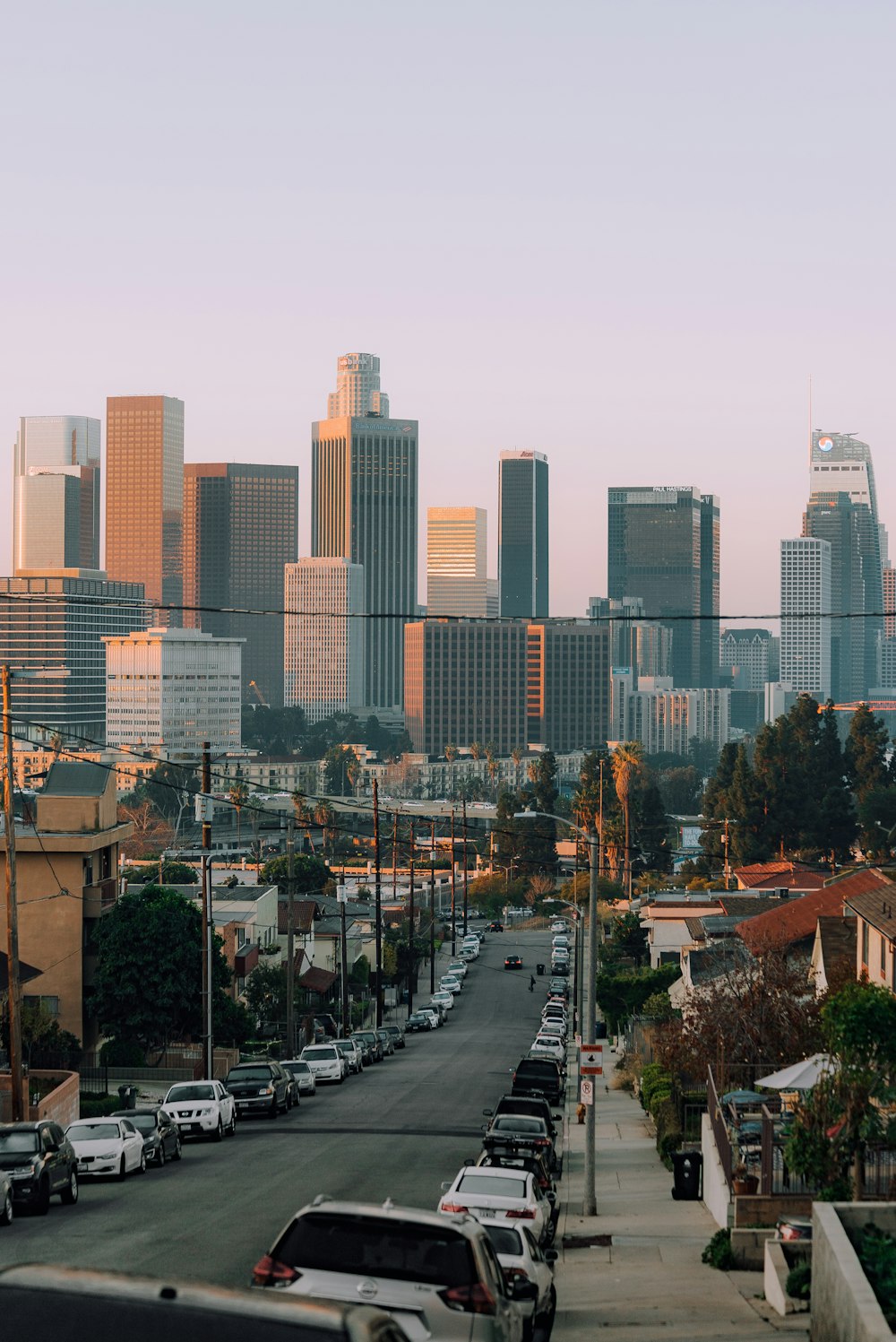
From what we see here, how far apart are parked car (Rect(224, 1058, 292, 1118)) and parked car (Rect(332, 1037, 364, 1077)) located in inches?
497

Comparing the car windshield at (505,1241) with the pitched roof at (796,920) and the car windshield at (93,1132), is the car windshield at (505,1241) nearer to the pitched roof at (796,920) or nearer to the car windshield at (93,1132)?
the car windshield at (93,1132)

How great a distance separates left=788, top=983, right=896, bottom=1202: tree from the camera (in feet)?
68.5

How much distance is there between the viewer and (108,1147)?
103 feet

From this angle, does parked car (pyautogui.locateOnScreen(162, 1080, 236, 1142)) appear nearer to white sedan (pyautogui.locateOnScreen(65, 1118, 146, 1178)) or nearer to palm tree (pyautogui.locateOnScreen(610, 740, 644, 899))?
white sedan (pyautogui.locateOnScreen(65, 1118, 146, 1178))

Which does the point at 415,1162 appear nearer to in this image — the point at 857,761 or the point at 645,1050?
the point at 645,1050

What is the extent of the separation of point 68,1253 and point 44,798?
42023mm

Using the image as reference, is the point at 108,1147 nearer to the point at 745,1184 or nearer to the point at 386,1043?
the point at 745,1184

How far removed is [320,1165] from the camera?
32.7 m

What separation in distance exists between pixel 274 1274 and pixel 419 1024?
75293mm

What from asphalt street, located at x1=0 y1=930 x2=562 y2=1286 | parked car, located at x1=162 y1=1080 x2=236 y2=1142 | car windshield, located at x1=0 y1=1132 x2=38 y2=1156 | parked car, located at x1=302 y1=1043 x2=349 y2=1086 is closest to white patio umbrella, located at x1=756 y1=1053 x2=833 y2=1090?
asphalt street, located at x1=0 y1=930 x2=562 y2=1286

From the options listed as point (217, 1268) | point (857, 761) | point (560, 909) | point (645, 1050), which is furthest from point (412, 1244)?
point (560, 909)

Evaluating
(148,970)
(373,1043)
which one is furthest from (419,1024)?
(148,970)

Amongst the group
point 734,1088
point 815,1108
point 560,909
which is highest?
point 815,1108

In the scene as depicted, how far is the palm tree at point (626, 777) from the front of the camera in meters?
150
